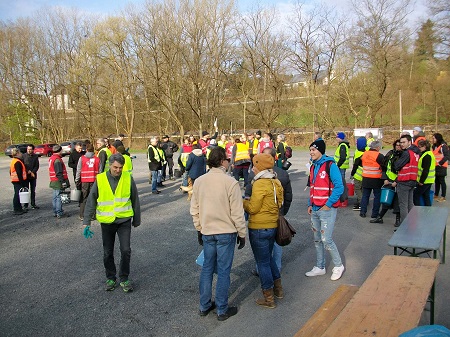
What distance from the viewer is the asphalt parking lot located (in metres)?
4.34

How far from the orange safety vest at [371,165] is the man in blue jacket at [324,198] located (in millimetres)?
3524

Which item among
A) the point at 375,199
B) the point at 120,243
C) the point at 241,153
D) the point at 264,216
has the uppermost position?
the point at 241,153

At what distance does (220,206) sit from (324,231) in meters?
1.79

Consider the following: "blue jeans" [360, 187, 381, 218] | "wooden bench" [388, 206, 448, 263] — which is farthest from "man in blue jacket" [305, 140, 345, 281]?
"blue jeans" [360, 187, 381, 218]

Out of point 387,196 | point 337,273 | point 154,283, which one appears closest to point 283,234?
point 337,273

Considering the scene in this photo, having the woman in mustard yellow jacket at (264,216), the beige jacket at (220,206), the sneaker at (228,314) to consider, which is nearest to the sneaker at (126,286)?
the sneaker at (228,314)

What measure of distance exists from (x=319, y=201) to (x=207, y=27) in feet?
108

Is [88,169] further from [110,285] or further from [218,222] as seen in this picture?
[218,222]

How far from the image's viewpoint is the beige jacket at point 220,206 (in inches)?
169

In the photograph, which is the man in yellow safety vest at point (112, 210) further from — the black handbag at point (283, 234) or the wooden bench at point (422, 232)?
the wooden bench at point (422, 232)

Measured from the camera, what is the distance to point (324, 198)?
529 centimetres

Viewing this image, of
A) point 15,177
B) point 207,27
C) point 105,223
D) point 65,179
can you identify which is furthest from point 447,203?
point 207,27

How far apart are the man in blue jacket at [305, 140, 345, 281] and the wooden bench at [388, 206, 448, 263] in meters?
0.78

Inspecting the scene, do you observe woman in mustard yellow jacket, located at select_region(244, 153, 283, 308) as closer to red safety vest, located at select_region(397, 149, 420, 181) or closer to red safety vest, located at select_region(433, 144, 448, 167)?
red safety vest, located at select_region(397, 149, 420, 181)
